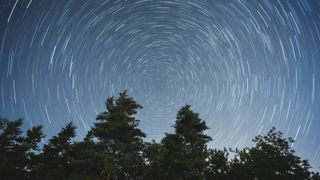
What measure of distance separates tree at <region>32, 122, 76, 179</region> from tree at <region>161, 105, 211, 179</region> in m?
9.93

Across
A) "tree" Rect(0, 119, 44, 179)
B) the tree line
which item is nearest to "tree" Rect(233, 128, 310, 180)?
the tree line

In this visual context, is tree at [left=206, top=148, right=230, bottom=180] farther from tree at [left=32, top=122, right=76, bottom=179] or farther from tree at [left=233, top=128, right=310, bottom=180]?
tree at [left=32, top=122, right=76, bottom=179]

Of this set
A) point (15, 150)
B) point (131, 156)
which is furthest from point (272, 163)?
point (15, 150)

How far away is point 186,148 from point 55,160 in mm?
13460

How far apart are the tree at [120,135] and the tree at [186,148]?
102 inches

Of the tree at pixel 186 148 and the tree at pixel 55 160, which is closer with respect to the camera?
the tree at pixel 186 148

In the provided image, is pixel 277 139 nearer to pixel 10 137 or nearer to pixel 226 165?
pixel 226 165

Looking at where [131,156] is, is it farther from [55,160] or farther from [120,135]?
[55,160]

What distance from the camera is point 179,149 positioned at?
66.1 ft

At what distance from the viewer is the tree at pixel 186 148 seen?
62.0 ft

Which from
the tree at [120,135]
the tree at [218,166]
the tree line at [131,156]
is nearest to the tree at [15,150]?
the tree line at [131,156]

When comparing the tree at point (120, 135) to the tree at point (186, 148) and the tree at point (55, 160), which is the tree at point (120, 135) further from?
the tree at point (55, 160)

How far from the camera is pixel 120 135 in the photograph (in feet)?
62.6

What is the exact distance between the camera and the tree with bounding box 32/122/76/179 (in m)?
23.3
